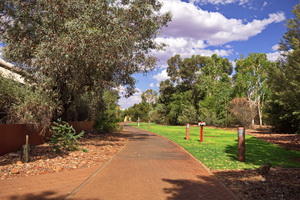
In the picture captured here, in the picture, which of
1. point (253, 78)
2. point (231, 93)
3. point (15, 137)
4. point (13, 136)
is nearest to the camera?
point (13, 136)

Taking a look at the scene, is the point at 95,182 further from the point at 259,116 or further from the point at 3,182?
the point at 259,116

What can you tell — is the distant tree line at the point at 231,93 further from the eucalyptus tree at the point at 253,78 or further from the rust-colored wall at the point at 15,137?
the rust-colored wall at the point at 15,137

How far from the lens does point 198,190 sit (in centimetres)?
533

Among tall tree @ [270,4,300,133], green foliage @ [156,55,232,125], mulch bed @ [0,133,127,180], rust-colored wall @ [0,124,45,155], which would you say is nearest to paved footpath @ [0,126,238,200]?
mulch bed @ [0,133,127,180]

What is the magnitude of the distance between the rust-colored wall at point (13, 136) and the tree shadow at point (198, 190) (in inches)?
229

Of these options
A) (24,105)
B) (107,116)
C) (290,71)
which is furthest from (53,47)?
(107,116)

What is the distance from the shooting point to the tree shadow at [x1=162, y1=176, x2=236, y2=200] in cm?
493

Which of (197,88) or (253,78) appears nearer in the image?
(253,78)

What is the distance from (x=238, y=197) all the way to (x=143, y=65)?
1126cm

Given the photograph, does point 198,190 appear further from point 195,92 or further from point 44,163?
point 195,92

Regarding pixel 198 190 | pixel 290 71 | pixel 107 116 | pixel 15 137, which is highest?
pixel 290 71

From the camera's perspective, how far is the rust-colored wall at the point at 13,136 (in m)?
8.52

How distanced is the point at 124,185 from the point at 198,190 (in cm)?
158

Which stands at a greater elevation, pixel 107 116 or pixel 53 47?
pixel 53 47
